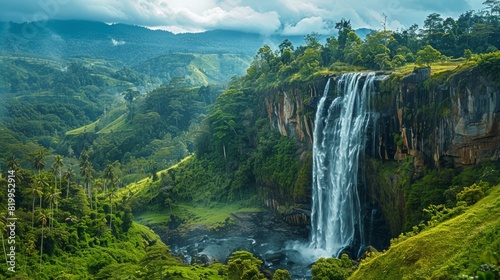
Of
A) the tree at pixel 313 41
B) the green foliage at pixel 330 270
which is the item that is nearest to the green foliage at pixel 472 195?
the green foliage at pixel 330 270

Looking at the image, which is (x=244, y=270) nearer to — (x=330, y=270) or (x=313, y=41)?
(x=330, y=270)

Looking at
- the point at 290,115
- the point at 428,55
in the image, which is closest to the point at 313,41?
the point at 290,115

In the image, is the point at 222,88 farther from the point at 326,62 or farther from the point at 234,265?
the point at 234,265

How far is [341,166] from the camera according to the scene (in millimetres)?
40812

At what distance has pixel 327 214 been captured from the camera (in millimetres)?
41562

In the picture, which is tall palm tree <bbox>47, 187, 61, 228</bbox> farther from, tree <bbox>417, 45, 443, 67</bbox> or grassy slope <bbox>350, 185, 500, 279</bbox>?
tree <bbox>417, 45, 443, 67</bbox>

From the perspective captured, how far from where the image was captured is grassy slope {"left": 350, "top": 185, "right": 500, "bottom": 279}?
1540 centimetres

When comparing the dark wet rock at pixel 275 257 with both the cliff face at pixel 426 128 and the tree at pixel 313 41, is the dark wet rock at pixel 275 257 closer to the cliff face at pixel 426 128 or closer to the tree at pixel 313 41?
the cliff face at pixel 426 128

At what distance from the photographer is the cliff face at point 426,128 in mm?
29141

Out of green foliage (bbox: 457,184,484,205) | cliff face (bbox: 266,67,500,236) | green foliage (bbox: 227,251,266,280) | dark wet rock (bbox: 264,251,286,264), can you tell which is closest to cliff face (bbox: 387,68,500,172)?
cliff face (bbox: 266,67,500,236)

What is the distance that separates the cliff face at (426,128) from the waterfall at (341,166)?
141cm

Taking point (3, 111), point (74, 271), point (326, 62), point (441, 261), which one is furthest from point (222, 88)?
point (441, 261)

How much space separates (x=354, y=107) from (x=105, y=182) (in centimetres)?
2777

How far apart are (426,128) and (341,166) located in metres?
9.85
